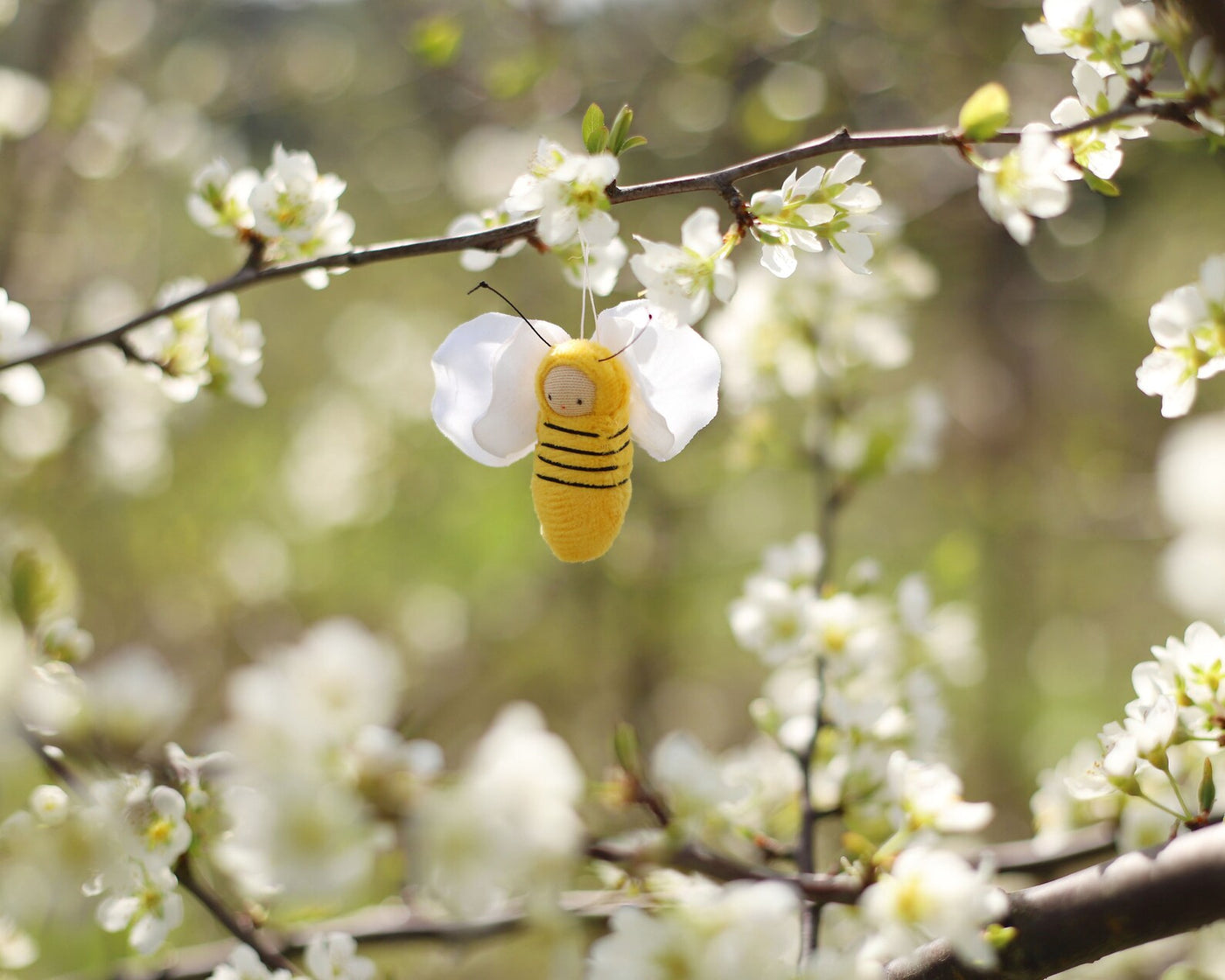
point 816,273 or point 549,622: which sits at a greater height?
point 816,273

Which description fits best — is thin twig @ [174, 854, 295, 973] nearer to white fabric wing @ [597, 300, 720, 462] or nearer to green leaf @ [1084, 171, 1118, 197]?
white fabric wing @ [597, 300, 720, 462]

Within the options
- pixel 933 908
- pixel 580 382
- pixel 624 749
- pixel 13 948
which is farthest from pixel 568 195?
pixel 13 948

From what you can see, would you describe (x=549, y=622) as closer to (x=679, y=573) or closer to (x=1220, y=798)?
(x=679, y=573)

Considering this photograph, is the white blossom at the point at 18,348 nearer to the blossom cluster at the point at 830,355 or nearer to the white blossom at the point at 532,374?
the white blossom at the point at 532,374

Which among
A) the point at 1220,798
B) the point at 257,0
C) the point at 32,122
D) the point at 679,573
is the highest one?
the point at 257,0

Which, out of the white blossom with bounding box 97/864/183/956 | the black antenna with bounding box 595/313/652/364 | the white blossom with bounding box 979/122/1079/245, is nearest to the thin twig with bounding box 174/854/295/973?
the white blossom with bounding box 97/864/183/956

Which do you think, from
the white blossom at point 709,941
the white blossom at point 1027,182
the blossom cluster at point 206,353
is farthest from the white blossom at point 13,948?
the white blossom at point 1027,182

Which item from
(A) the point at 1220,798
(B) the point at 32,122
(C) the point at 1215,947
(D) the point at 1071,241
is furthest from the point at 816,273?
(D) the point at 1071,241
